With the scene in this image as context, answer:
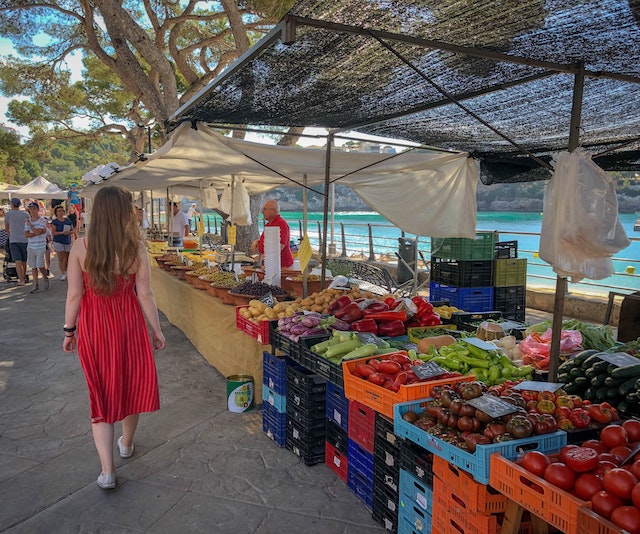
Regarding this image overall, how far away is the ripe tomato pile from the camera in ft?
5.20

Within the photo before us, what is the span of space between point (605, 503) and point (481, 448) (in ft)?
1.55

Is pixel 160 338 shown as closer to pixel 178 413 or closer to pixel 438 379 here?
pixel 178 413

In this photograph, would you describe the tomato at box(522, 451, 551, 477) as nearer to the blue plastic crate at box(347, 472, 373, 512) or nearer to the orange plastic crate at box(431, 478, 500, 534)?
the orange plastic crate at box(431, 478, 500, 534)

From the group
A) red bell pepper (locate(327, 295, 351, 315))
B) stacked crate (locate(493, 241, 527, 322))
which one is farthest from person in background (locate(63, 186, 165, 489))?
stacked crate (locate(493, 241, 527, 322))

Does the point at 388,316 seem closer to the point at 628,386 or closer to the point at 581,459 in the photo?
the point at 628,386

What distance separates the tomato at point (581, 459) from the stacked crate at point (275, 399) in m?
2.32

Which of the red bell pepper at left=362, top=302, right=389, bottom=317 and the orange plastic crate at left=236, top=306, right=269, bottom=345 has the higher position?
the red bell pepper at left=362, top=302, right=389, bottom=317

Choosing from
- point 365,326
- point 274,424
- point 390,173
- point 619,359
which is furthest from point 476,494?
point 390,173

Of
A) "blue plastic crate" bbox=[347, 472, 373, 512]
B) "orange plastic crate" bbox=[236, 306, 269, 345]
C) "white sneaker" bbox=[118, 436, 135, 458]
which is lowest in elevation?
"white sneaker" bbox=[118, 436, 135, 458]

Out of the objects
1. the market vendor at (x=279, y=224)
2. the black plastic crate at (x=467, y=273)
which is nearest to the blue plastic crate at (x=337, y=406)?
the market vendor at (x=279, y=224)

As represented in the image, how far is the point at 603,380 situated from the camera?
2846 mm

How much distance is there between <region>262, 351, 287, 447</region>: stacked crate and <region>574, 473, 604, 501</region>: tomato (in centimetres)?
242

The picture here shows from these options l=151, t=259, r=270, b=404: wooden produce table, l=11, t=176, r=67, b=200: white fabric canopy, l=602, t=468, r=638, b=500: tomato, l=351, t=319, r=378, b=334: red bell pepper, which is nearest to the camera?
l=602, t=468, r=638, b=500: tomato

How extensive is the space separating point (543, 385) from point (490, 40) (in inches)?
75.9
